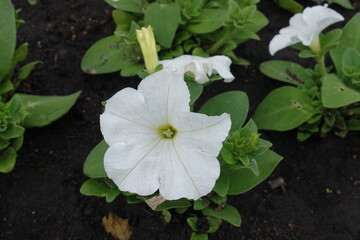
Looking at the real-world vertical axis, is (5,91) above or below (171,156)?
below

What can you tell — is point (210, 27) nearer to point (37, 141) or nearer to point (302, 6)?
point (302, 6)

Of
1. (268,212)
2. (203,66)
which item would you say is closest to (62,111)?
(203,66)

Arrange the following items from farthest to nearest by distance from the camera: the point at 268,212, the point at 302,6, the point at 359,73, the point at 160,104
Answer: the point at 302,6, the point at 268,212, the point at 359,73, the point at 160,104

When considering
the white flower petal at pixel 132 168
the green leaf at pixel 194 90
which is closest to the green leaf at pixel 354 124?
the green leaf at pixel 194 90

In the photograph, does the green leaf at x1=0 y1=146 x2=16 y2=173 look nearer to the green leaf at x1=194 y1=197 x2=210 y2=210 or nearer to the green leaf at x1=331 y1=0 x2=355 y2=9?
the green leaf at x1=194 y1=197 x2=210 y2=210

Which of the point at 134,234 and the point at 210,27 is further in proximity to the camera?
the point at 210,27

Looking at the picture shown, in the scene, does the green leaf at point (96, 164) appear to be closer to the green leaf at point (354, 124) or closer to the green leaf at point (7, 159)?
the green leaf at point (7, 159)
